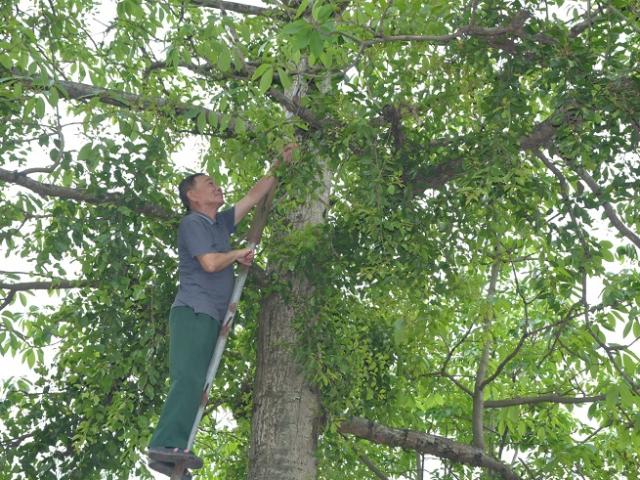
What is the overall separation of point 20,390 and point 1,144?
195 centimetres

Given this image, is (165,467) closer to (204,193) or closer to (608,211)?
(204,193)

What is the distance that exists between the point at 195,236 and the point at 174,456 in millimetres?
1332

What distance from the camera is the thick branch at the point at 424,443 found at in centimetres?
773

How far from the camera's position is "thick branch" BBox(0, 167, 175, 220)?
23.6 feet

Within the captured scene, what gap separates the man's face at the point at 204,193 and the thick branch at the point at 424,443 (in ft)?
7.45

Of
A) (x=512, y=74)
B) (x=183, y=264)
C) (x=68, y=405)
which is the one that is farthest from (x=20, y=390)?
(x=512, y=74)

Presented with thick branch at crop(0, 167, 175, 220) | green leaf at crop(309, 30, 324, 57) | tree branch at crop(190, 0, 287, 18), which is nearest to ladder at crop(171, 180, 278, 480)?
thick branch at crop(0, 167, 175, 220)

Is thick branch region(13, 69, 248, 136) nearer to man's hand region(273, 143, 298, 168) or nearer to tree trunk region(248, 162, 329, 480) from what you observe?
man's hand region(273, 143, 298, 168)

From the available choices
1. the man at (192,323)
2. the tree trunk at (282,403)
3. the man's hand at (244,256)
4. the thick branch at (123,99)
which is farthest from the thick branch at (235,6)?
the man's hand at (244,256)

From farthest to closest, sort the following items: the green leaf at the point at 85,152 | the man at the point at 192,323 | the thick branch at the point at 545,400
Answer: the thick branch at the point at 545,400, the green leaf at the point at 85,152, the man at the point at 192,323

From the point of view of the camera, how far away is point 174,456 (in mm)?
5426

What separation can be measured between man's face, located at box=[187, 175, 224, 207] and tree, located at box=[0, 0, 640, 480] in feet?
0.92

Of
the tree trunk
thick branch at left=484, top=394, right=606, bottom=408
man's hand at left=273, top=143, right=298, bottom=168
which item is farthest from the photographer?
thick branch at left=484, top=394, right=606, bottom=408

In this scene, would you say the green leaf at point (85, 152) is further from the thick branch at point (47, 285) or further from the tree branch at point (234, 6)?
the tree branch at point (234, 6)
